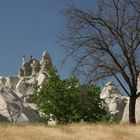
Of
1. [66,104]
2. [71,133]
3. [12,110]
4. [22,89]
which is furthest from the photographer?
[22,89]

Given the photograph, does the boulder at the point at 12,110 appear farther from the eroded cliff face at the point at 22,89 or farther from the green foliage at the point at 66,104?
the green foliage at the point at 66,104

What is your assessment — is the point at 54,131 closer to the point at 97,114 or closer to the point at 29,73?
the point at 97,114

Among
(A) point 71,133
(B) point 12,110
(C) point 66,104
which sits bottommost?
(A) point 71,133

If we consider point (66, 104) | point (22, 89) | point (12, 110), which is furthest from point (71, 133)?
point (22, 89)

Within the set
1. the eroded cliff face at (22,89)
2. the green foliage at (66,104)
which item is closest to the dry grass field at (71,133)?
the green foliage at (66,104)

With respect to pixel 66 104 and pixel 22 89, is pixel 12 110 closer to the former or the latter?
pixel 66 104

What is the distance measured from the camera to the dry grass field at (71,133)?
26406 millimetres

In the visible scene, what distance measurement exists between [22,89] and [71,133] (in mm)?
95705

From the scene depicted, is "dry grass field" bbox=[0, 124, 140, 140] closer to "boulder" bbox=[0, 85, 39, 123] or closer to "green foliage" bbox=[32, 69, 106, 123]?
"green foliage" bbox=[32, 69, 106, 123]

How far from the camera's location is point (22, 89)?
405 ft

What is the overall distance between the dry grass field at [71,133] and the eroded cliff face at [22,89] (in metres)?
26.0

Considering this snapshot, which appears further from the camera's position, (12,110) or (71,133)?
(12,110)

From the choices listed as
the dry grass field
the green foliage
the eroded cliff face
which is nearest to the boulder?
the eroded cliff face

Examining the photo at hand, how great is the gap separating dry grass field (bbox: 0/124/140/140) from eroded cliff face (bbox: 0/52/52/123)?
85.2ft
